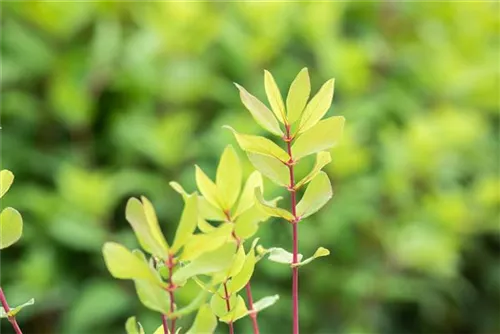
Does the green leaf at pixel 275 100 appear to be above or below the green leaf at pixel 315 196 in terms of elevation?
above

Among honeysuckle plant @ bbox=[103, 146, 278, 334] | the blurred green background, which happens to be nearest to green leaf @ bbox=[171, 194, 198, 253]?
honeysuckle plant @ bbox=[103, 146, 278, 334]

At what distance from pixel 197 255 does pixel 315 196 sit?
0.08m

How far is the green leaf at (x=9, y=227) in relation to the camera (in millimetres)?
354

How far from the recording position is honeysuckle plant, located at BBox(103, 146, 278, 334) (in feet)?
1.02

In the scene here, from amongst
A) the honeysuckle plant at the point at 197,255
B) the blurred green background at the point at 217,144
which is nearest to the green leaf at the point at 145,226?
the honeysuckle plant at the point at 197,255

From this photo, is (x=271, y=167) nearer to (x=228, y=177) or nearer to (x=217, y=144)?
(x=228, y=177)

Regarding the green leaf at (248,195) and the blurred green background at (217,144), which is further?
the blurred green background at (217,144)

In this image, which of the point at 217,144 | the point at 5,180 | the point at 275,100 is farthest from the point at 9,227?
the point at 217,144

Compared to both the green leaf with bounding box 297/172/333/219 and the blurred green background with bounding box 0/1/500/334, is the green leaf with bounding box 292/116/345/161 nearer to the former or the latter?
the green leaf with bounding box 297/172/333/219

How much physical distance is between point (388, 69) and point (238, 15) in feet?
1.02

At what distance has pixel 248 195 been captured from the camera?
16.1 inches

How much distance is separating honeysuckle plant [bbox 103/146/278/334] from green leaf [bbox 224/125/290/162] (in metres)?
0.02

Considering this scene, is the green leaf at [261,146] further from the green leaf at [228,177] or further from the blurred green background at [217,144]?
the blurred green background at [217,144]

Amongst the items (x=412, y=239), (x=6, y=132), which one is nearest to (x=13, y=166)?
(x=6, y=132)
